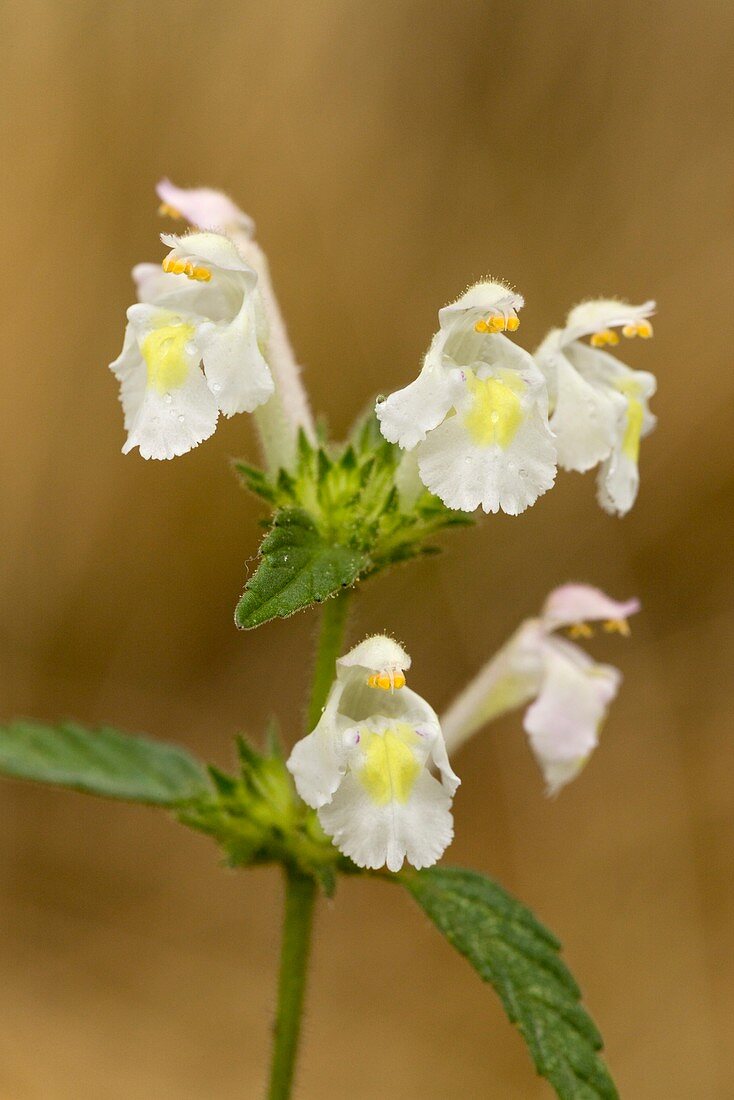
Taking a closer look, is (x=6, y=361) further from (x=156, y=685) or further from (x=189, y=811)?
(x=189, y=811)

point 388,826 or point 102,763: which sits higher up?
point 102,763

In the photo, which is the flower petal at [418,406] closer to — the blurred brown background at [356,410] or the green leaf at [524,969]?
the green leaf at [524,969]

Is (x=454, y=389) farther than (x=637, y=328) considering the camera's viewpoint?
No

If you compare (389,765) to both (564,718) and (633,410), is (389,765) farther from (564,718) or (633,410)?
(633,410)

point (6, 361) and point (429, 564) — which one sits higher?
point (6, 361)

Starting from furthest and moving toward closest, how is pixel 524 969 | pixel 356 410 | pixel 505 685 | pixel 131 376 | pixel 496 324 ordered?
pixel 356 410, pixel 505 685, pixel 524 969, pixel 496 324, pixel 131 376

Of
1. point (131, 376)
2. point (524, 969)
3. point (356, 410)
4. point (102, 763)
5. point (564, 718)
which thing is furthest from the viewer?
point (356, 410)

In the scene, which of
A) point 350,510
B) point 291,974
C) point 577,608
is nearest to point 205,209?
point 350,510

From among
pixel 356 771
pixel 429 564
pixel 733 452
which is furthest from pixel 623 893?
pixel 356 771
